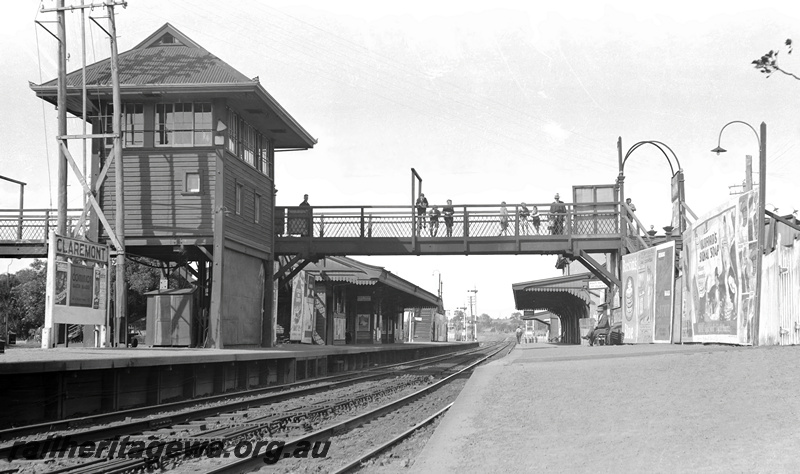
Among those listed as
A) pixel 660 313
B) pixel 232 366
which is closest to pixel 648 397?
pixel 660 313

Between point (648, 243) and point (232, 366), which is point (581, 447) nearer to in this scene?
point (232, 366)

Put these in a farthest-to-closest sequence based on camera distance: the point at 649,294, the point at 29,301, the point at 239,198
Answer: the point at 29,301 → the point at 239,198 → the point at 649,294

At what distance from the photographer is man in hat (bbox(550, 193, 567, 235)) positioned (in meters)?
29.2

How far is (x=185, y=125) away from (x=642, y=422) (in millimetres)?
19669

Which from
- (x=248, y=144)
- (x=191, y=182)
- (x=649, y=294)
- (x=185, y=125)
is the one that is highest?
(x=185, y=125)

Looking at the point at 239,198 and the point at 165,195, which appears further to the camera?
the point at 239,198

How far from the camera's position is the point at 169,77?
2562cm

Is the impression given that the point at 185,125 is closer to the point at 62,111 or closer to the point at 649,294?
the point at 62,111

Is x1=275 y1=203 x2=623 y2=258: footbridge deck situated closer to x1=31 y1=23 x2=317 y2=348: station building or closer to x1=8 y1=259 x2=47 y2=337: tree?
x1=31 y1=23 x2=317 y2=348: station building

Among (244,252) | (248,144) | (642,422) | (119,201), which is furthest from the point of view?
(248,144)

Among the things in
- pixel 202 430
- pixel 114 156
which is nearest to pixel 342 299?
pixel 114 156

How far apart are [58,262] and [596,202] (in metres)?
17.3

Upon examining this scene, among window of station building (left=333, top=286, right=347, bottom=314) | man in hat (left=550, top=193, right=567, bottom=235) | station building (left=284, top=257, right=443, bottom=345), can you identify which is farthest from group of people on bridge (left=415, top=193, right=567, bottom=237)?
window of station building (left=333, top=286, right=347, bottom=314)

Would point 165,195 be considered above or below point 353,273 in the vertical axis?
above
